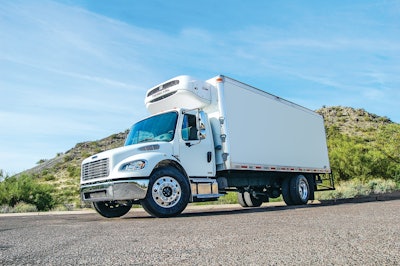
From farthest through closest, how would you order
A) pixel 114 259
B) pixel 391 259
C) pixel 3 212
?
pixel 3 212
pixel 114 259
pixel 391 259

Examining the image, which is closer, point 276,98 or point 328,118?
point 276,98

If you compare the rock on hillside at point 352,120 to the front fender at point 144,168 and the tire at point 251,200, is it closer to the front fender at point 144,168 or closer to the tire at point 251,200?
the tire at point 251,200

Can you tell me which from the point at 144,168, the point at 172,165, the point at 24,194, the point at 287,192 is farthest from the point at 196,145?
the point at 24,194

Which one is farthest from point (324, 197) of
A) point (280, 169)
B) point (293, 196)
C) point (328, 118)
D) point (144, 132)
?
point (328, 118)

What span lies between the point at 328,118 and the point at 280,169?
46.0 m

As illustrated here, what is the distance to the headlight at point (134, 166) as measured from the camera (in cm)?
823

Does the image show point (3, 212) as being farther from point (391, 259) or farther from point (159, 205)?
point (391, 259)

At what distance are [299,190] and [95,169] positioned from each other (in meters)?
7.15

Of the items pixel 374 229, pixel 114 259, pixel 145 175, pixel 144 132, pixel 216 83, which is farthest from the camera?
pixel 216 83

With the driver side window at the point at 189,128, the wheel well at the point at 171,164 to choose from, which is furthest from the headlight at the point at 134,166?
the driver side window at the point at 189,128

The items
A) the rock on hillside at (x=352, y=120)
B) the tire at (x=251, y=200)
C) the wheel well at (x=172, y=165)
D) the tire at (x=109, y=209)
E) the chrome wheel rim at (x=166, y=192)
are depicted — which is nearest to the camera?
the chrome wheel rim at (x=166, y=192)

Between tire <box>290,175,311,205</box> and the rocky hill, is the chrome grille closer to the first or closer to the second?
tire <box>290,175,311,205</box>

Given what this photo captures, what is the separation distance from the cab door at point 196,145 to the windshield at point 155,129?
0.91 feet

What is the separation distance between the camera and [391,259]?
3000mm
